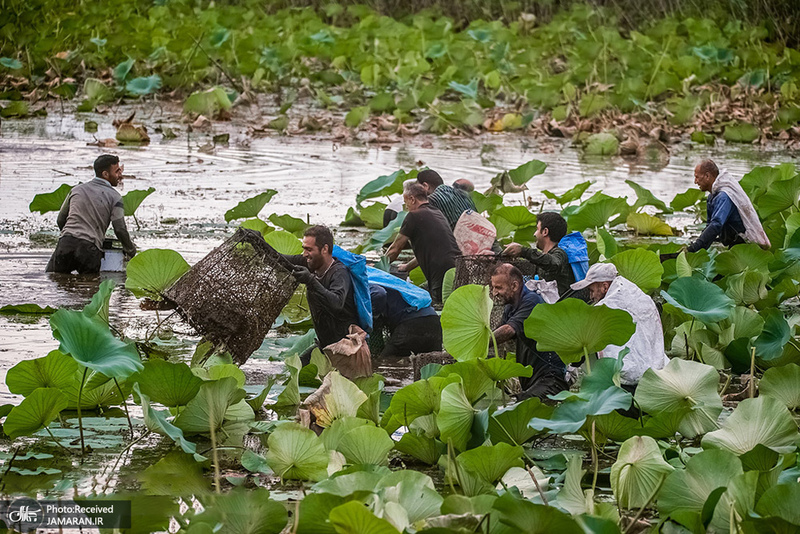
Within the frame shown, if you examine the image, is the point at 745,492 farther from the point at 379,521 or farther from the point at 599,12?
the point at 599,12

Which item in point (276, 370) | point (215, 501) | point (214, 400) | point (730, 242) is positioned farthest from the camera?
point (730, 242)

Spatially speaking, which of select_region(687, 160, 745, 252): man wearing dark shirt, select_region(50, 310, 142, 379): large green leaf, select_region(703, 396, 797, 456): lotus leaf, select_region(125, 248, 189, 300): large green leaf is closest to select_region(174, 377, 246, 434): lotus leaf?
select_region(50, 310, 142, 379): large green leaf

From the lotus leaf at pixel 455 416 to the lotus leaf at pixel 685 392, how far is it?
0.66 meters

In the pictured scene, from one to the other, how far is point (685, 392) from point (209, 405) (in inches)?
68.9

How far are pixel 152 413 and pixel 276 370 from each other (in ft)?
5.75

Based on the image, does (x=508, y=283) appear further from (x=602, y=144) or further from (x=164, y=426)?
(x=602, y=144)

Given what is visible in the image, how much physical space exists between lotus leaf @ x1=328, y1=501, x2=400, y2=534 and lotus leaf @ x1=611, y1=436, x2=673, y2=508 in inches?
42.5

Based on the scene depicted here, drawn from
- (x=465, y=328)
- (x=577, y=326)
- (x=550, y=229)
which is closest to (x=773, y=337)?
(x=550, y=229)

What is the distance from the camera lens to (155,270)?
5746mm

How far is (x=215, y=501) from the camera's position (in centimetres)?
336

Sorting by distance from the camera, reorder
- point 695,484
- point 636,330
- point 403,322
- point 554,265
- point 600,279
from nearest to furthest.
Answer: point 695,484, point 636,330, point 600,279, point 554,265, point 403,322

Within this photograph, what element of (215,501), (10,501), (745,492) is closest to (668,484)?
(745,492)

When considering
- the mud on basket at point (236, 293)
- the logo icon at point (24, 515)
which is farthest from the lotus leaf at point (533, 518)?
the mud on basket at point (236, 293)

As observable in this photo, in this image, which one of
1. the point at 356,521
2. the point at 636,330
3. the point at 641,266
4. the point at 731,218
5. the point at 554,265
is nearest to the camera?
the point at 356,521
